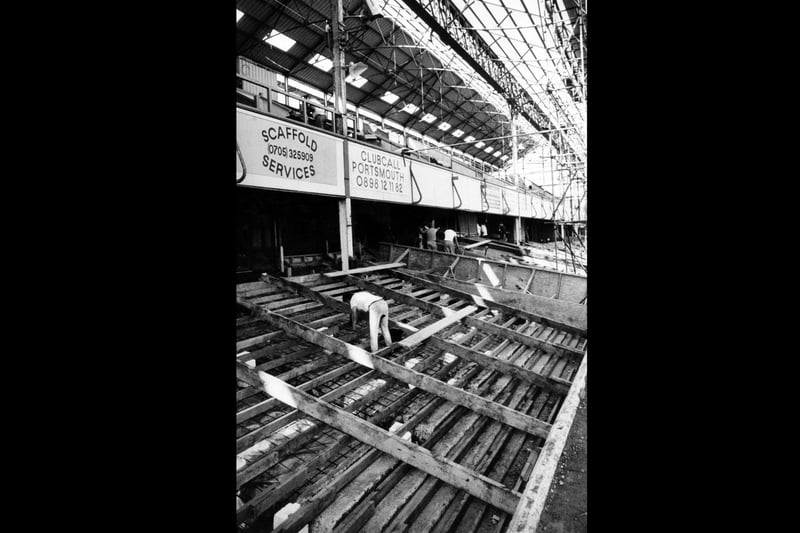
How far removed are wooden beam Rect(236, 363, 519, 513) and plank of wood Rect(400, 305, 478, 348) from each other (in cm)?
197

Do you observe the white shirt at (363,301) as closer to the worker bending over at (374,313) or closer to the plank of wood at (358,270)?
the worker bending over at (374,313)

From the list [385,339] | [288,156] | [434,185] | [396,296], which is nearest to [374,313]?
[385,339]

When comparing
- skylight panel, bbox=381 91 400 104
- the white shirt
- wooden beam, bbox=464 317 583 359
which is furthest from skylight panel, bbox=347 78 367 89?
the white shirt

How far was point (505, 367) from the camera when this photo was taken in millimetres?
5918

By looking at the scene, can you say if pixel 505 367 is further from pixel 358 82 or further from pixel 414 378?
pixel 358 82

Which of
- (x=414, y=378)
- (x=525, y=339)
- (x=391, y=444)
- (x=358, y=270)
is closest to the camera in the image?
(x=391, y=444)

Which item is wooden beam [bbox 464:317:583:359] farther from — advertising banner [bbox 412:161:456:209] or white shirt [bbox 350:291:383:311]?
advertising banner [bbox 412:161:456:209]

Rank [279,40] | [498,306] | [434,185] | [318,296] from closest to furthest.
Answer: [318,296]
[498,306]
[434,185]
[279,40]

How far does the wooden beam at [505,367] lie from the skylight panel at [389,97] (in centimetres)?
2111

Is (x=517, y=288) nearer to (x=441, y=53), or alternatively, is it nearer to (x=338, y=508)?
(x=338, y=508)

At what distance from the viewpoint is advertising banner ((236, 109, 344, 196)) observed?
22.6ft

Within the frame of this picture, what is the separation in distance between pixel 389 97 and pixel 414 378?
75.2 ft

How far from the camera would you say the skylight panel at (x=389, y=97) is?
23.7 meters
